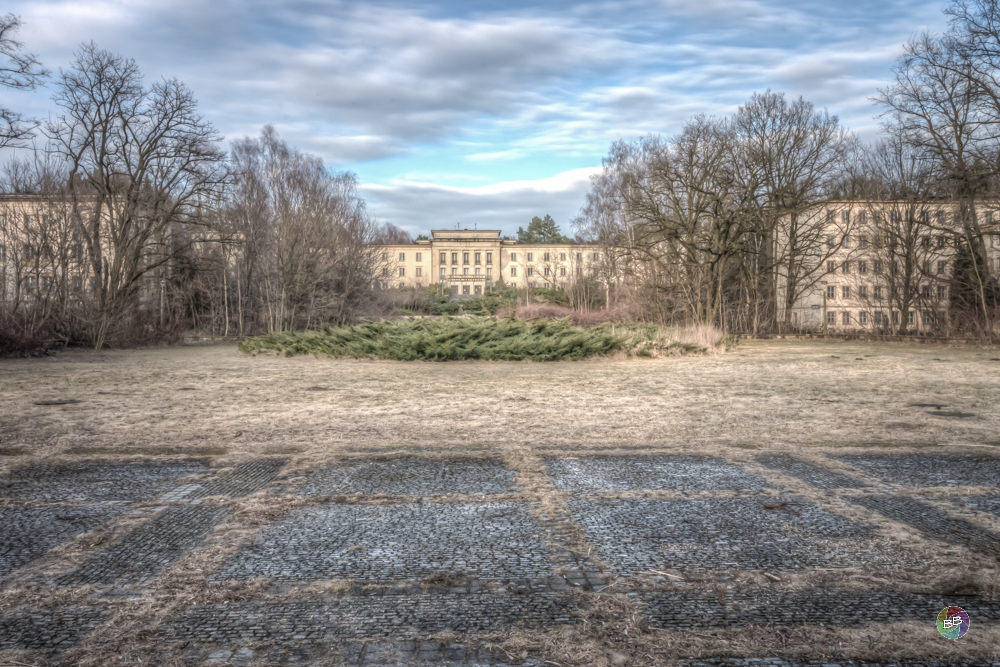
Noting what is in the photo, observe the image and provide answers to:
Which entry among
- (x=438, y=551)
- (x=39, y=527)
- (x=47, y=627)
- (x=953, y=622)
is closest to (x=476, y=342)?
(x=39, y=527)

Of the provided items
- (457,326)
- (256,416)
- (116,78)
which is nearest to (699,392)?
(256,416)

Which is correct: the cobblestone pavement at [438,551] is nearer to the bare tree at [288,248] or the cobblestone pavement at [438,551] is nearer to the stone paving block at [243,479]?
the stone paving block at [243,479]

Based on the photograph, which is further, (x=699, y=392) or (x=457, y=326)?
(x=457, y=326)

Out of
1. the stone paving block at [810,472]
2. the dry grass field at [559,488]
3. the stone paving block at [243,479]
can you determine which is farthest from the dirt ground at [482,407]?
the stone paving block at [810,472]

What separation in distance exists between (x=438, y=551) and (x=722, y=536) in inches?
59.1

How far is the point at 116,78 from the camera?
22.1 metres

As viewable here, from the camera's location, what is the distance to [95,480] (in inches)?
191

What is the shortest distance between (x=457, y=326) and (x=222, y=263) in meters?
15.8

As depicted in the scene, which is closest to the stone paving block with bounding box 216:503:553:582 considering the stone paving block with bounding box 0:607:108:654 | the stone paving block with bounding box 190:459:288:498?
the stone paving block with bounding box 0:607:108:654

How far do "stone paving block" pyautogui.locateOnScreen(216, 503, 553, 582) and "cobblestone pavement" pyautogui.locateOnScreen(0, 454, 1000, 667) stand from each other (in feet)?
0.05

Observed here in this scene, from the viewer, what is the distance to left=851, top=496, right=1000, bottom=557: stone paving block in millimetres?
3490

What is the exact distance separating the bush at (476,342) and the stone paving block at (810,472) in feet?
33.7

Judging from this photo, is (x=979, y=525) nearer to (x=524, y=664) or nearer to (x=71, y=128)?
(x=524, y=664)

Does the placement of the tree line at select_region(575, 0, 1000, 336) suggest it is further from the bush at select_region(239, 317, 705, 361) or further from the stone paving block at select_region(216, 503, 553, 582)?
the stone paving block at select_region(216, 503, 553, 582)
